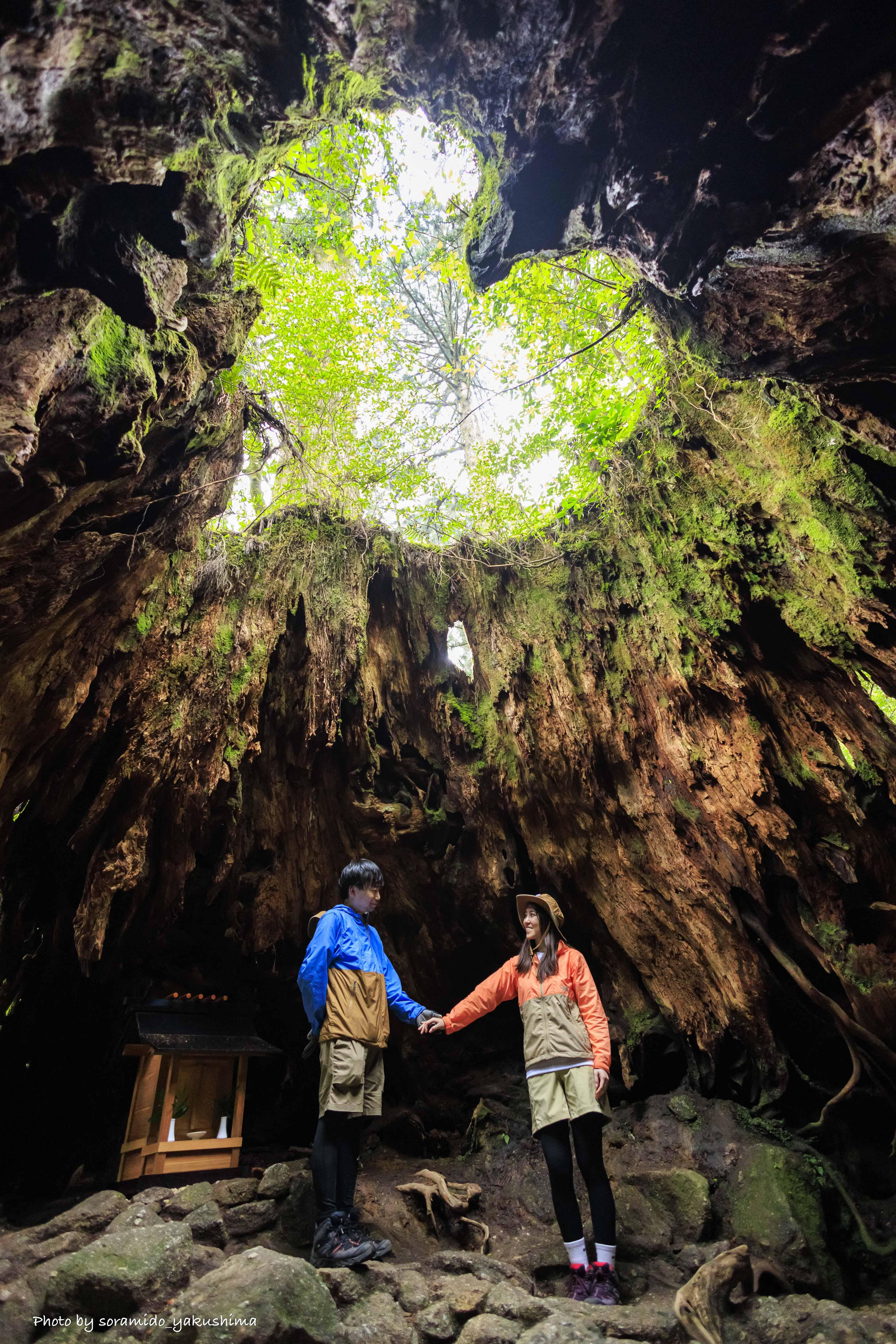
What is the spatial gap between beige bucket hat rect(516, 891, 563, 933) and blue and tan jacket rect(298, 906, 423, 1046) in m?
1.03

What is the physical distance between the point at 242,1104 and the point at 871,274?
7821mm

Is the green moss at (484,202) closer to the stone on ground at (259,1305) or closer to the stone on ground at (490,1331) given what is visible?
the stone on ground at (259,1305)

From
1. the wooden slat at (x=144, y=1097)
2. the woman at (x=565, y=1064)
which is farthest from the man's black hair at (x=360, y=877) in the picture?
the wooden slat at (x=144, y=1097)

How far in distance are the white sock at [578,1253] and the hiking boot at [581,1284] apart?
0.05ft

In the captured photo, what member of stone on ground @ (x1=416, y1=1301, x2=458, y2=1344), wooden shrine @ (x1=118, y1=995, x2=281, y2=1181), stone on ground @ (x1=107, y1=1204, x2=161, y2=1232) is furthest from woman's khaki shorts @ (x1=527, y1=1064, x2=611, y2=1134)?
wooden shrine @ (x1=118, y1=995, x2=281, y2=1181)

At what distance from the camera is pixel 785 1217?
4602 mm

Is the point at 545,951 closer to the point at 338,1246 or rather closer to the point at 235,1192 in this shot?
the point at 338,1246

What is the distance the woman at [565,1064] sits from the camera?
3.53 metres

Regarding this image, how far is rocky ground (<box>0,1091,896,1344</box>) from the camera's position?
2.87 metres

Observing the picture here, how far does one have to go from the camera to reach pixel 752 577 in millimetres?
5324

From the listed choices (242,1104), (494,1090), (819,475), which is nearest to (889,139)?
(819,475)

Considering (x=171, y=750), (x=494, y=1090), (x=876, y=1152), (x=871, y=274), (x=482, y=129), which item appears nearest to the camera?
(x=871, y=274)

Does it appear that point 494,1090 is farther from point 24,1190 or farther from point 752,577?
point 752,577

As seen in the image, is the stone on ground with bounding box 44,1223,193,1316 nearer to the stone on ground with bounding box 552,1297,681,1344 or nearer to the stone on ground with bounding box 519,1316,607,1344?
the stone on ground with bounding box 519,1316,607,1344
